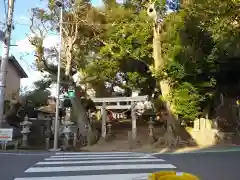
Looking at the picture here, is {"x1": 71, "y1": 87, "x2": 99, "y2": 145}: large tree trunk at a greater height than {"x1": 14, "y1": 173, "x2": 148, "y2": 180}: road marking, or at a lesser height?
greater

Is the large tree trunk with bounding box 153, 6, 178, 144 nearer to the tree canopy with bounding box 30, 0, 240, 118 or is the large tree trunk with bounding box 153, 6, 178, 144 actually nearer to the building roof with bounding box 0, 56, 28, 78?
the tree canopy with bounding box 30, 0, 240, 118

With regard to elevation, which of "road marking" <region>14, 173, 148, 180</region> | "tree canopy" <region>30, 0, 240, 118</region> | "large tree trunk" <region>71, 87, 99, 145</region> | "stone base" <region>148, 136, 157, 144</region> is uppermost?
"tree canopy" <region>30, 0, 240, 118</region>

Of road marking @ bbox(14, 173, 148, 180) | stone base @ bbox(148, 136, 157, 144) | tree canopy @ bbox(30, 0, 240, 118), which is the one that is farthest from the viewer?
stone base @ bbox(148, 136, 157, 144)

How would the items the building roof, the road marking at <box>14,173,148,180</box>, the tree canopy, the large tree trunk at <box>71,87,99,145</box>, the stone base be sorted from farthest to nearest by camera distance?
the building roof < the large tree trunk at <box>71,87,99,145</box> < the stone base < the tree canopy < the road marking at <box>14,173,148,180</box>

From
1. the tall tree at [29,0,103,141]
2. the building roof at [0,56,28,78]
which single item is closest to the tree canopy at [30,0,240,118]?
the tall tree at [29,0,103,141]

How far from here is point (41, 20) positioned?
23.4 m

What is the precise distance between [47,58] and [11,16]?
832 centimetres

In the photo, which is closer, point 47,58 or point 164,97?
point 164,97

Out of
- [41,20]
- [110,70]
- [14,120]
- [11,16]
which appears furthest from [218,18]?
[14,120]

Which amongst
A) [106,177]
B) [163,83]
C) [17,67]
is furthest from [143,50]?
[17,67]

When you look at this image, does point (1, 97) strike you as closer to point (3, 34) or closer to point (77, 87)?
point (3, 34)

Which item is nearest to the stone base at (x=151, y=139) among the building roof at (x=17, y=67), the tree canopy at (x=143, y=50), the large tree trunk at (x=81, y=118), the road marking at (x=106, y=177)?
the tree canopy at (x=143, y=50)

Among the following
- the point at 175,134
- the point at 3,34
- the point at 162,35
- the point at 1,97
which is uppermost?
the point at 162,35

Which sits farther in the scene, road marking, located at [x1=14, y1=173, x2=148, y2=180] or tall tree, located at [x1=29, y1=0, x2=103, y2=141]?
tall tree, located at [x1=29, y1=0, x2=103, y2=141]
